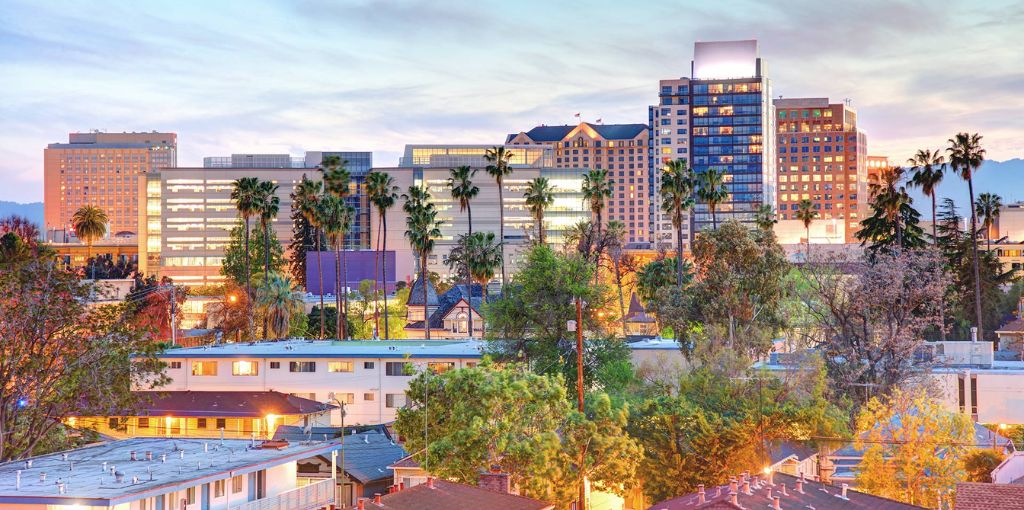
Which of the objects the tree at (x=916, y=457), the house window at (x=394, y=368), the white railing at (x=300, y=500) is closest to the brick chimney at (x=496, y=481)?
the white railing at (x=300, y=500)

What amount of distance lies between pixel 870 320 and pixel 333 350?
35.8 metres

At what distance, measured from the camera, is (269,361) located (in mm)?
81250

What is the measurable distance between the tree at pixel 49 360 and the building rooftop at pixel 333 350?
86.0 ft

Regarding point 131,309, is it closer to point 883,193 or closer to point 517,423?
point 517,423

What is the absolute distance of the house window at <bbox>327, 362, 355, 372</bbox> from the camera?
80812 millimetres

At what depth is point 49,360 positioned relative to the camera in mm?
50219

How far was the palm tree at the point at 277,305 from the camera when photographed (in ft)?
381

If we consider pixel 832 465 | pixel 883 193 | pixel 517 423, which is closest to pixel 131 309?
pixel 517 423

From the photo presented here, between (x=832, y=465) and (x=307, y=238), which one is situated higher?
(x=307, y=238)

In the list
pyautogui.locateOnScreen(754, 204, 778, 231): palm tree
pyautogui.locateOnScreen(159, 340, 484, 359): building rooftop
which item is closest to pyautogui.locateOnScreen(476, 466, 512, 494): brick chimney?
pyautogui.locateOnScreen(159, 340, 484, 359): building rooftop

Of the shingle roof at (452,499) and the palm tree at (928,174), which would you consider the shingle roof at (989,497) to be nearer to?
the shingle roof at (452,499)

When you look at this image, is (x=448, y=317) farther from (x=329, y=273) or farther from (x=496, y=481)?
(x=496, y=481)

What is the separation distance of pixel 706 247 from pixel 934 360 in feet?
116

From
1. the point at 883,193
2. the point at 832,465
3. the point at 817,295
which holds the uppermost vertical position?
the point at 883,193
